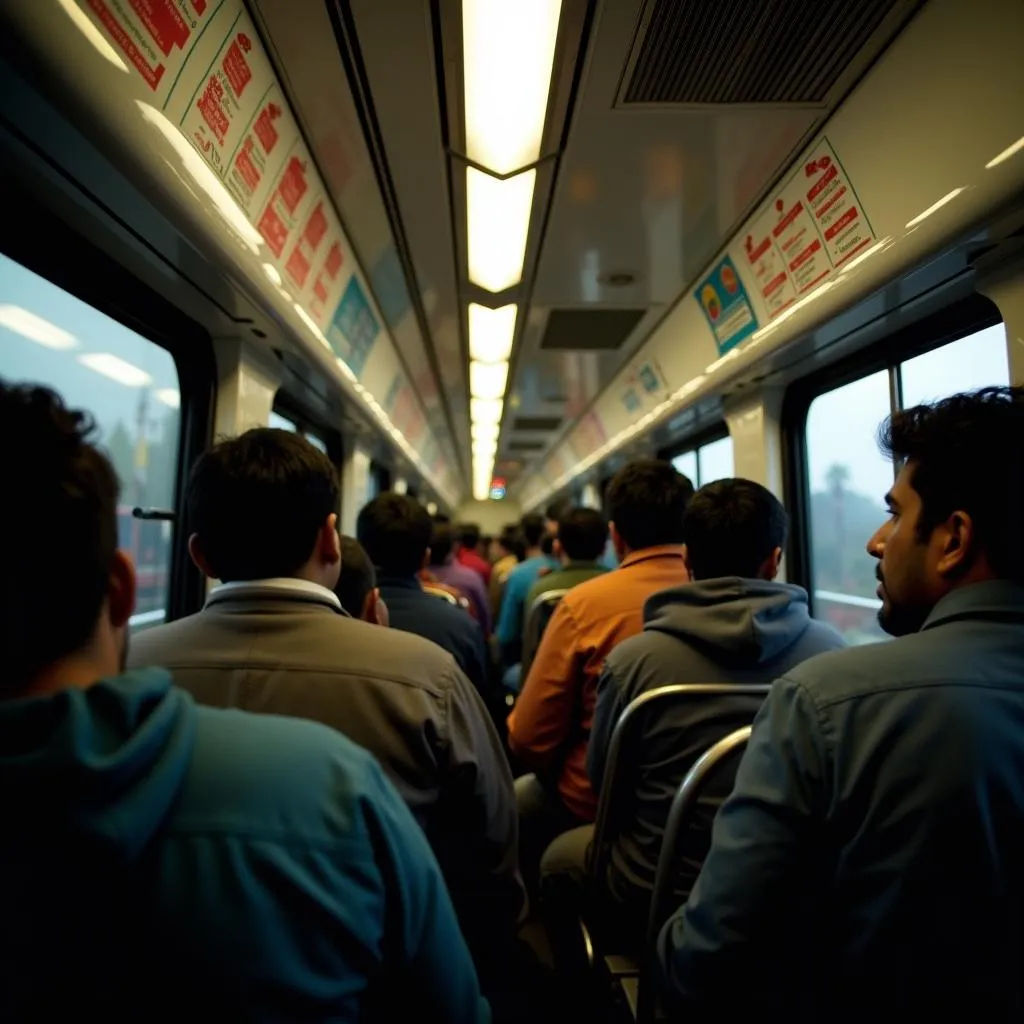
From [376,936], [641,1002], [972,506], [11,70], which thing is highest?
[11,70]

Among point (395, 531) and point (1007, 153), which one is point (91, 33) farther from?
point (1007, 153)

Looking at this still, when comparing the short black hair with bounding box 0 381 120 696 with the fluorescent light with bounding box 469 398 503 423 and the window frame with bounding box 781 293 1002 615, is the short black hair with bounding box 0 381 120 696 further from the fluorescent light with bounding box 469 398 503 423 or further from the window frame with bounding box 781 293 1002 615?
the fluorescent light with bounding box 469 398 503 423

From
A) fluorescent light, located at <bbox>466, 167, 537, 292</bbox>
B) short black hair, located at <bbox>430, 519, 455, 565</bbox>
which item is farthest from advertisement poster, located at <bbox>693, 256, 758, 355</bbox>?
short black hair, located at <bbox>430, 519, 455, 565</bbox>

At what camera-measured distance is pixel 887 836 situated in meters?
0.90

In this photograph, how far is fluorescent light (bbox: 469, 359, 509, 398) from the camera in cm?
480

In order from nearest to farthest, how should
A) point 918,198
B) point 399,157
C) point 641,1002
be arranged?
point 641,1002
point 918,198
point 399,157

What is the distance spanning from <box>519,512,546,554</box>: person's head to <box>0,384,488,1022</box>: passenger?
5152 millimetres

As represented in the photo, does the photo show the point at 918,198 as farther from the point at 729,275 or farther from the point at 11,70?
the point at 11,70

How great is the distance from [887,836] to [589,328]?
140 inches

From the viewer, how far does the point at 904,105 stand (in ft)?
5.46

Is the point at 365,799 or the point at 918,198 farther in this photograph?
the point at 918,198

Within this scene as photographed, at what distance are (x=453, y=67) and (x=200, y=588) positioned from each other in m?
2.08

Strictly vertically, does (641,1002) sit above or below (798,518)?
below

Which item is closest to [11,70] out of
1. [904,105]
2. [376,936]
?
[376,936]
